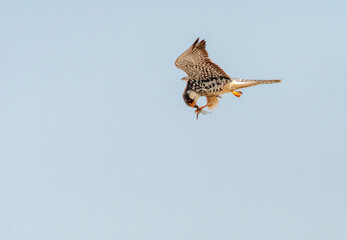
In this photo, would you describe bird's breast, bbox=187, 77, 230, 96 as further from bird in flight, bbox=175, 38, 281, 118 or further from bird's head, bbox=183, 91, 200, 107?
bird's head, bbox=183, 91, 200, 107

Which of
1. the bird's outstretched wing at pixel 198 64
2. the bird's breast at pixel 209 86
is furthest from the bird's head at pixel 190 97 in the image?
the bird's outstretched wing at pixel 198 64

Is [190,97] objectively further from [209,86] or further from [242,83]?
[242,83]

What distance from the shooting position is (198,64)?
17.8 m

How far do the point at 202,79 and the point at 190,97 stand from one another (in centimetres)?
71

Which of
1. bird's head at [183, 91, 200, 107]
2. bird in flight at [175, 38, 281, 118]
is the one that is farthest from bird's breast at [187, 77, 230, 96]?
bird's head at [183, 91, 200, 107]

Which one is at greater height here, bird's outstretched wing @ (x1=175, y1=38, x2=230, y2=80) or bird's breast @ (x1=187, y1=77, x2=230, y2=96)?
bird's outstretched wing @ (x1=175, y1=38, x2=230, y2=80)

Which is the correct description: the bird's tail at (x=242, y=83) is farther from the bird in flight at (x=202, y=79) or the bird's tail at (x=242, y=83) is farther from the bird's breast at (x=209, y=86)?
the bird's breast at (x=209, y=86)

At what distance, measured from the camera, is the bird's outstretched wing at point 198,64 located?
17.2 meters

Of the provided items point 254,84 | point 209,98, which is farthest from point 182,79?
point 254,84

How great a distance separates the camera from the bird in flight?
57.0 ft

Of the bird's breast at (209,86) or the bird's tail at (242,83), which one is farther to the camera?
the bird's breast at (209,86)

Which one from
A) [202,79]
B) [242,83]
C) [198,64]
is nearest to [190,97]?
[202,79]

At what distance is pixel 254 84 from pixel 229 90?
2.78 ft

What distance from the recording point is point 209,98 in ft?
64.1
